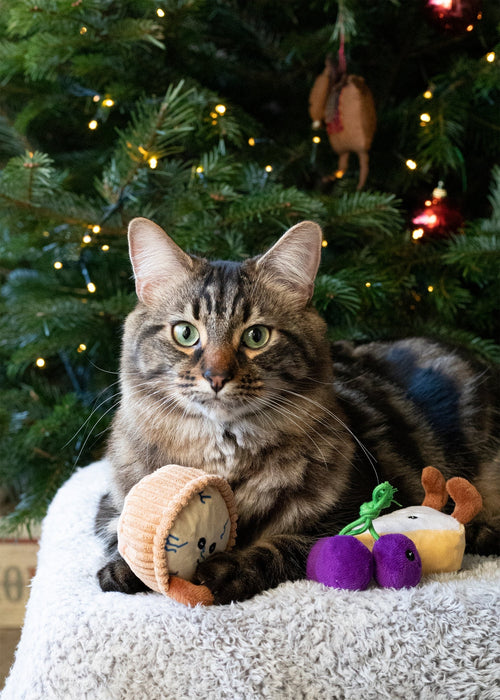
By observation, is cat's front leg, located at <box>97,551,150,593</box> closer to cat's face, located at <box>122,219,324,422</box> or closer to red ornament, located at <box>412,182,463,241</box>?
cat's face, located at <box>122,219,324,422</box>

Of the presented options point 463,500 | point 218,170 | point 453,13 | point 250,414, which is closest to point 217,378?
point 250,414

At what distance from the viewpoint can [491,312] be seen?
184cm

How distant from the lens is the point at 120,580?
93 cm

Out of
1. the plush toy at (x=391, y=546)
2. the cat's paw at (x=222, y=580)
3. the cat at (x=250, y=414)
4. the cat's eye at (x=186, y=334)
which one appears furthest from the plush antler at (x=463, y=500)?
the cat's eye at (x=186, y=334)

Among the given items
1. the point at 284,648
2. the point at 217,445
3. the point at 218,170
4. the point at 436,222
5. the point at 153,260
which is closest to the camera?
the point at 284,648

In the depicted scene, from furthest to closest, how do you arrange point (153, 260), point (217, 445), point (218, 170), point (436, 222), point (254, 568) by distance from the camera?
point (436, 222) → point (218, 170) → point (153, 260) → point (217, 445) → point (254, 568)

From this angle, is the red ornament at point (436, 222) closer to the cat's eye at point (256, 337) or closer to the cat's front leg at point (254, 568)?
the cat's eye at point (256, 337)

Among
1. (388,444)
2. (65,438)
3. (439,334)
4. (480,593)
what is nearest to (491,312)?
(439,334)

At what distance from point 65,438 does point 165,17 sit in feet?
3.63

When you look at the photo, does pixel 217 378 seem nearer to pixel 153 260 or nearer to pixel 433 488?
pixel 153 260

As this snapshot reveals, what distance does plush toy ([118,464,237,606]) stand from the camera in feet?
2.61

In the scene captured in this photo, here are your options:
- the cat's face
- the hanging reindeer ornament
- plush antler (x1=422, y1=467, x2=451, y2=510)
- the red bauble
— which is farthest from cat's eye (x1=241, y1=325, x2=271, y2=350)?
the red bauble

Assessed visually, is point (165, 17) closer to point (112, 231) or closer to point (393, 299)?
point (112, 231)

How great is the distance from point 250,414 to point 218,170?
71 centimetres
